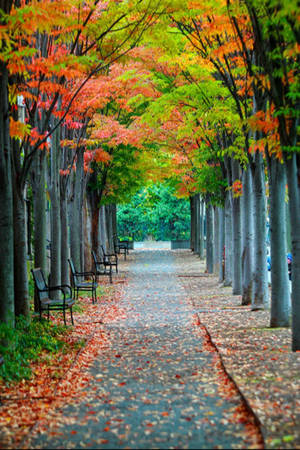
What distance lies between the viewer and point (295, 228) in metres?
9.16

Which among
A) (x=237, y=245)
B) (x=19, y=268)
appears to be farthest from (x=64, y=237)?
(x=19, y=268)

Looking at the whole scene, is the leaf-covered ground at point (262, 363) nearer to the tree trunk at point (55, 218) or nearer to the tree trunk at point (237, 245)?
the tree trunk at point (237, 245)

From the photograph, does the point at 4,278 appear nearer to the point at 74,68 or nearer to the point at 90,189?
the point at 74,68

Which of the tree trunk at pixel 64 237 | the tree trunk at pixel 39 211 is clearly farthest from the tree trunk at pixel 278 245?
the tree trunk at pixel 64 237

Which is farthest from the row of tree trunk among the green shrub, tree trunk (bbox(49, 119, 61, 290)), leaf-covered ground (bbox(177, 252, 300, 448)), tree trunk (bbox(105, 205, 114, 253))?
tree trunk (bbox(105, 205, 114, 253))

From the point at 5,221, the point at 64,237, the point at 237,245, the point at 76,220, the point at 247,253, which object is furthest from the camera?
the point at 76,220

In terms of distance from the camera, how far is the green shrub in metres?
8.40

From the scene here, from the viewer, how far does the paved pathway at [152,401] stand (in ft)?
19.0

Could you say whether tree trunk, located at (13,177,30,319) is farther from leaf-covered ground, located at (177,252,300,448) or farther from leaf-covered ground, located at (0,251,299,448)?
leaf-covered ground, located at (177,252,300,448)

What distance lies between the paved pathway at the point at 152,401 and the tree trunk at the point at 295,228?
1435 mm

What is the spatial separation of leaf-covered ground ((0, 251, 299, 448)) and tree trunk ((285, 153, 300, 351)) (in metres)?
0.54

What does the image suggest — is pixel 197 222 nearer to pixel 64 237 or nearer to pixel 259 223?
pixel 64 237

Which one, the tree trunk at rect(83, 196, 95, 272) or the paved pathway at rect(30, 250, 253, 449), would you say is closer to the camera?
the paved pathway at rect(30, 250, 253, 449)

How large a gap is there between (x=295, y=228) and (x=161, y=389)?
324 cm
